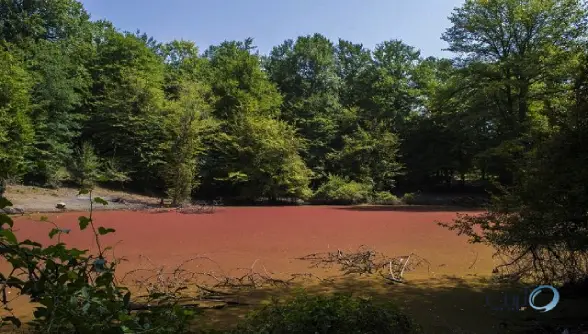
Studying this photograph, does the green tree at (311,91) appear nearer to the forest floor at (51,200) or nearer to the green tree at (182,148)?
the green tree at (182,148)

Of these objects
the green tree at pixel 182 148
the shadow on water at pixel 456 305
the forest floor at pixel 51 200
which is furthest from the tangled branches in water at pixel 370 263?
the green tree at pixel 182 148

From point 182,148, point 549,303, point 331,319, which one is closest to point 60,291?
point 331,319

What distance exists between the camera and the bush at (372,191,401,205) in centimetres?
2345

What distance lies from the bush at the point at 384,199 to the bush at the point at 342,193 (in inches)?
16.0

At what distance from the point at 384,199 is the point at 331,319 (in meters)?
21.2

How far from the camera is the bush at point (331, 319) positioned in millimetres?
3107

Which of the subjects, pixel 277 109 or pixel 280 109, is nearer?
pixel 277 109

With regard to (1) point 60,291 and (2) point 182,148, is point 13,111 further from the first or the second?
(1) point 60,291

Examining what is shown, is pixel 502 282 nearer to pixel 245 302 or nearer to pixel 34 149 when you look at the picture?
pixel 245 302

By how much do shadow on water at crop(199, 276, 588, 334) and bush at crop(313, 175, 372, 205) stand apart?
16.9 metres

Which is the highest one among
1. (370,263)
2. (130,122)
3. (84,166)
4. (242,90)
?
(242,90)

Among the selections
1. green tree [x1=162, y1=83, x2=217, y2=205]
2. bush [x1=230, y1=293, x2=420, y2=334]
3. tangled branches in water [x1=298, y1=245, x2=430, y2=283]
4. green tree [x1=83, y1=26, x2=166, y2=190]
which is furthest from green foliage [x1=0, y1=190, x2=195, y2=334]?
green tree [x1=83, y1=26, x2=166, y2=190]

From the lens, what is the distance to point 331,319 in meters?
3.15

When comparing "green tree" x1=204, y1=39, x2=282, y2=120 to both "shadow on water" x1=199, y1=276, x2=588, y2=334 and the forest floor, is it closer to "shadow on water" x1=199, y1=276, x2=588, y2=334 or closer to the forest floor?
the forest floor
